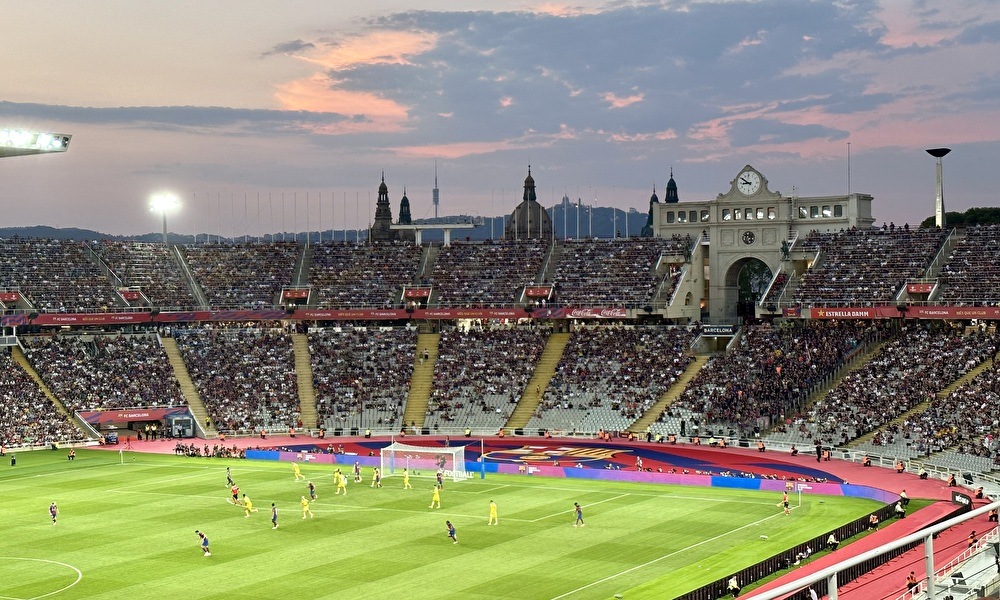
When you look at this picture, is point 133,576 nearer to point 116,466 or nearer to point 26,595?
point 26,595

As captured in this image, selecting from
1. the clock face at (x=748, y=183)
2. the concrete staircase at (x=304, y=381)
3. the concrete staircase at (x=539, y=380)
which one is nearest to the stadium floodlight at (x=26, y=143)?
the concrete staircase at (x=304, y=381)

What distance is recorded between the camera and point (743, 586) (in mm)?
40219

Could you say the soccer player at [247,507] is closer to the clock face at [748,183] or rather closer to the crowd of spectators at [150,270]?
the crowd of spectators at [150,270]

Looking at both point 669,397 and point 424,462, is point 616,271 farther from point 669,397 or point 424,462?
point 424,462

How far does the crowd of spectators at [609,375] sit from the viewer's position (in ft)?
288

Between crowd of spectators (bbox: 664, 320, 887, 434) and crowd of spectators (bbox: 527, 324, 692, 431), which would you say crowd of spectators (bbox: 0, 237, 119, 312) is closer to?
crowd of spectators (bbox: 527, 324, 692, 431)

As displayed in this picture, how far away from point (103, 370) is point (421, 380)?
84.6 ft

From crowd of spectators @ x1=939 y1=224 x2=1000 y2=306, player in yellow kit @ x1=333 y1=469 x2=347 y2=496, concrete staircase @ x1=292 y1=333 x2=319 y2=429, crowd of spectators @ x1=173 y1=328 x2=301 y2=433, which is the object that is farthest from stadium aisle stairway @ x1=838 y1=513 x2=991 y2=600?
crowd of spectators @ x1=173 y1=328 x2=301 y2=433

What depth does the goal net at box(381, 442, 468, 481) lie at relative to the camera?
6762 cm

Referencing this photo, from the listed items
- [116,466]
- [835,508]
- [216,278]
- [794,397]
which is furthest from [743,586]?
[216,278]

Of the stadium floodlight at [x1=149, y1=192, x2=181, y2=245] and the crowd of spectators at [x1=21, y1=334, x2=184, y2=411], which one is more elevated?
the stadium floodlight at [x1=149, y1=192, x2=181, y2=245]

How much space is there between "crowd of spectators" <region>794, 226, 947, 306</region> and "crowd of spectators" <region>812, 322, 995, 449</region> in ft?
20.2

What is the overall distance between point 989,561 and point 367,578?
93.8 ft

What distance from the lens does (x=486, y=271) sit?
108m
